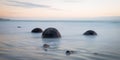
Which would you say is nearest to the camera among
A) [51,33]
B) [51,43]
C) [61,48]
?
[61,48]

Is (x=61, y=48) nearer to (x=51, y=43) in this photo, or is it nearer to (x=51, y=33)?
(x=51, y=43)

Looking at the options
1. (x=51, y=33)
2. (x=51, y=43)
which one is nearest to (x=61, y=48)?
(x=51, y=43)

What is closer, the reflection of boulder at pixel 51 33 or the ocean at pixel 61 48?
the ocean at pixel 61 48

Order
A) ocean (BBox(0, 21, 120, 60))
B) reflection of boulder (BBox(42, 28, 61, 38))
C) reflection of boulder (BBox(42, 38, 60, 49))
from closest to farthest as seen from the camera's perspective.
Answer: ocean (BBox(0, 21, 120, 60)) < reflection of boulder (BBox(42, 38, 60, 49)) < reflection of boulder (BBox(42, 28, 61, 38))

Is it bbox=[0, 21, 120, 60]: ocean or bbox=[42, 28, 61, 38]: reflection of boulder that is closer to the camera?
bbox=[0, 21, 120, 60]: ocean

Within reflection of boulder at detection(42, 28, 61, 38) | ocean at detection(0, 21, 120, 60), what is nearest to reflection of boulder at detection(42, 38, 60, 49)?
ocean at detection(0, 21, 120, 60)

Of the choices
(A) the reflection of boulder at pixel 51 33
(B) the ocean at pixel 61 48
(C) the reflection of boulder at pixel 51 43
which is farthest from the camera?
(A) the reflection of boulder at pixel 51 33

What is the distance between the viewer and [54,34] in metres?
22.5

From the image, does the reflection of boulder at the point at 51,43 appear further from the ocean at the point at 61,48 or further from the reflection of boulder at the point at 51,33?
the reflection of boulder at the point at 51,33

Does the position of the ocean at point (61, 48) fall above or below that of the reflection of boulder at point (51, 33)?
below

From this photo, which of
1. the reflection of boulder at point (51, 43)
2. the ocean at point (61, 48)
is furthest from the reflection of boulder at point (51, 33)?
the reflection of boulder at point (51, 43)

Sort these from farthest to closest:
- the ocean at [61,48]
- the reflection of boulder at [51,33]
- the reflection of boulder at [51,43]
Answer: the reflection of boulder at [51,33], the reflection of boulder at [51,43], the ocean at [61,48]

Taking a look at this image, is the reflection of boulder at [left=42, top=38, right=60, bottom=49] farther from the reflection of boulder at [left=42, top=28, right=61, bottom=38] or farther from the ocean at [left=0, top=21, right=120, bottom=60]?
the reflection of boulder at [left=42, top=28, right=61, bottom=38]

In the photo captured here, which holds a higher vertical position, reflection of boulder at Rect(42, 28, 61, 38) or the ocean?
reflection of boulder at Rect(42, 28, 61, 38)
